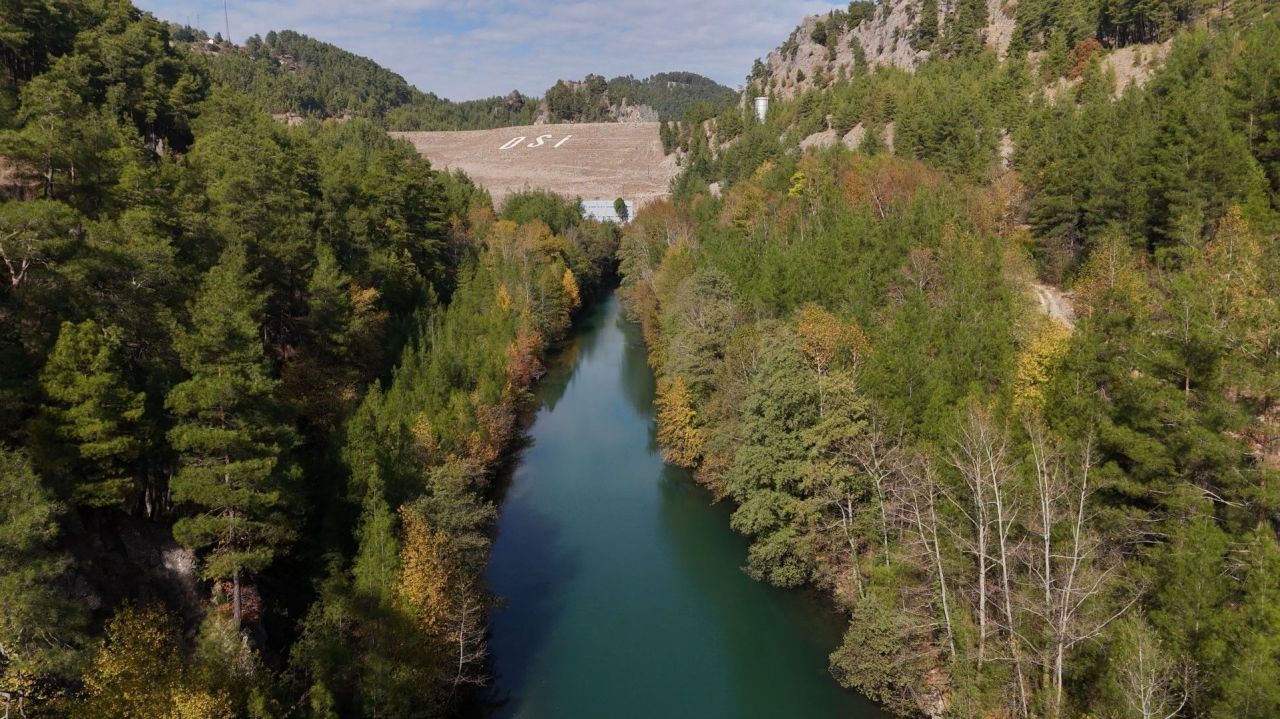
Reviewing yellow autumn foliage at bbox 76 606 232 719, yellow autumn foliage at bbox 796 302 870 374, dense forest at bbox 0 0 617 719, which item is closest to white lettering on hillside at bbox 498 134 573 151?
dense forest at bbox 0 0 617 719

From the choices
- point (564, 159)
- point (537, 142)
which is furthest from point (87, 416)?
point (537, 142)

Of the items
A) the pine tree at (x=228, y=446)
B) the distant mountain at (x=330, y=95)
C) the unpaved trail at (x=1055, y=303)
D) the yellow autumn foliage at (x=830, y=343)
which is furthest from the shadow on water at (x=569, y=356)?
the distant mountain at (x=330, y=95)

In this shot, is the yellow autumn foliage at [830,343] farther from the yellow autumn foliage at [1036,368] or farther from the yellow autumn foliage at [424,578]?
the yellow autumn foliage at [424,578]

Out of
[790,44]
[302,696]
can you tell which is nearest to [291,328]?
[302,696]

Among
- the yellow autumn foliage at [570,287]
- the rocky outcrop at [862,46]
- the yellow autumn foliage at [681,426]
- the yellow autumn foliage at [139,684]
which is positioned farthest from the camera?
the rocky outcrop at [862,46]

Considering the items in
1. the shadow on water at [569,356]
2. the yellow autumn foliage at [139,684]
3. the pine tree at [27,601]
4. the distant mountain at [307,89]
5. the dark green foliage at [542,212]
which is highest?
the distant mountain at [307,89]

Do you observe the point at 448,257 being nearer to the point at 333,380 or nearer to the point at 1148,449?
the point at 333,380

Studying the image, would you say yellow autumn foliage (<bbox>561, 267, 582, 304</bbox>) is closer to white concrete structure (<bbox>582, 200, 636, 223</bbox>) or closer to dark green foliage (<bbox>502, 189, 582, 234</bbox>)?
dark green foliage (<bbox>502, 189, 582, 234</bbox>)
